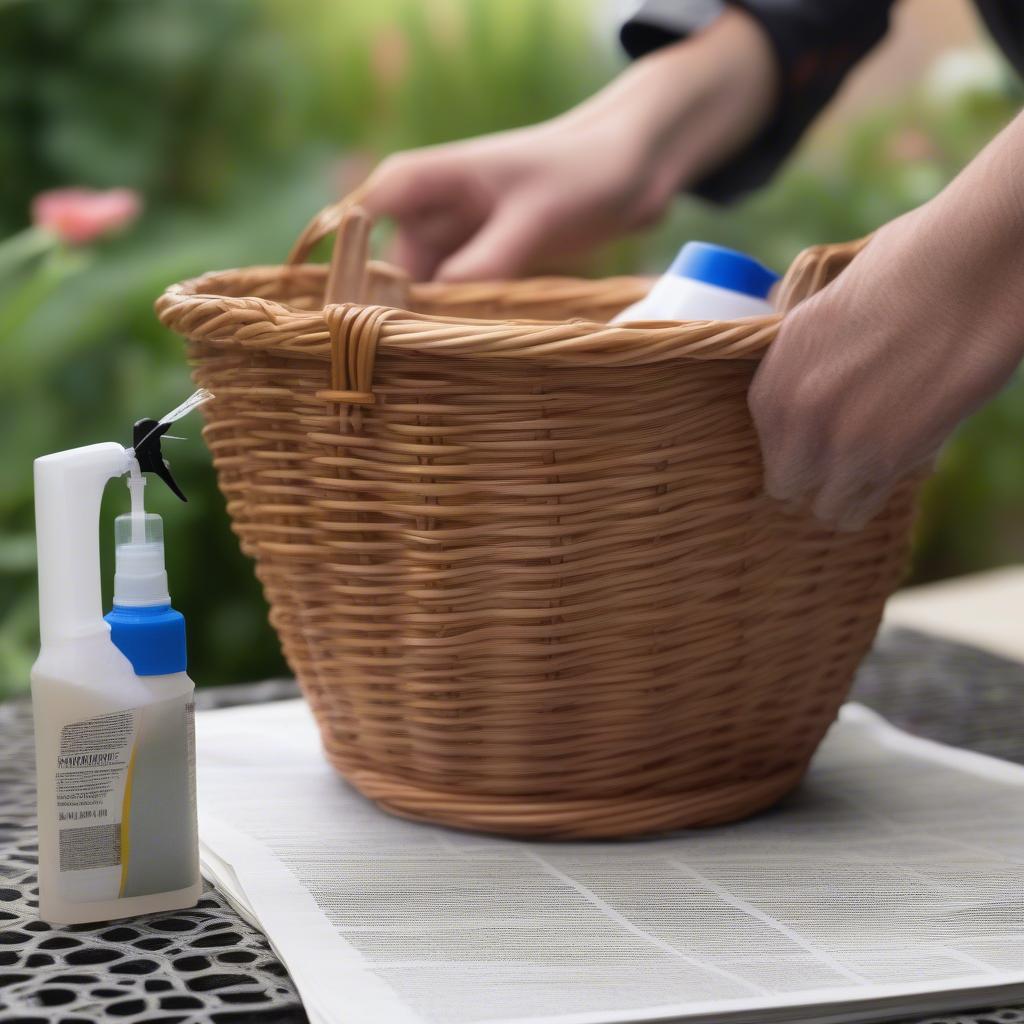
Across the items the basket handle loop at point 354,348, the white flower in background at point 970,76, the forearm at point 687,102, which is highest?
the white flower in background at point 970,76

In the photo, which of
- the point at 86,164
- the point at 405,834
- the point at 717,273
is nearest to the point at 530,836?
the point at 405,834

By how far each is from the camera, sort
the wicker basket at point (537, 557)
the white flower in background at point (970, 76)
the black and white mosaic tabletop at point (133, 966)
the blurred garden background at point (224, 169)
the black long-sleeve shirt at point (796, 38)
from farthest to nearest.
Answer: the white flower in background at point (970, 76)
the blurred garden background at point (224, 169)
the black long-sleeve shirt at point (796, 38)
the wicker basket at point (537, 557)
the black and white mosaic tabletop at point (133, 966)

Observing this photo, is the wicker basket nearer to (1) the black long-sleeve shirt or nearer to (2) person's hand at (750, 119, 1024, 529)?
(2) person's hand at (750, 119, 1024, 529)

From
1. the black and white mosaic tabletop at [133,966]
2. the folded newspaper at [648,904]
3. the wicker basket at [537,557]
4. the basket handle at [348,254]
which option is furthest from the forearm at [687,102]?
the black and white mosaic tabletop at [133,966]

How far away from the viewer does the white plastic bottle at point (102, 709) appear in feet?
1.74

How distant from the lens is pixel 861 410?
58cm

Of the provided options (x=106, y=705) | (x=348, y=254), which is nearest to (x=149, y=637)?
(x=106, y=705)

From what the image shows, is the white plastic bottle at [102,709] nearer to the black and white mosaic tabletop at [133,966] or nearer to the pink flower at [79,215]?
the black and white mosaic tabletop at [133,966]

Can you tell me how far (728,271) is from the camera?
707 mm

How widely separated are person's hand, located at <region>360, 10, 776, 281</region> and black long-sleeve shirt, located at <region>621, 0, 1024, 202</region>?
13mm

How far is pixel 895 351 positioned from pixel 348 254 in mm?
332

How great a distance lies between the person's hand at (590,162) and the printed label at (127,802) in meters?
0.42

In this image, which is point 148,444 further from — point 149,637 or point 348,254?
point 348,254

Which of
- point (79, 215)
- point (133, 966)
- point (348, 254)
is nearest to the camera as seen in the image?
point (133, 966)
